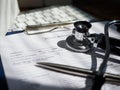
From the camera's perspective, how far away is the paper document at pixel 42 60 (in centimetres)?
35

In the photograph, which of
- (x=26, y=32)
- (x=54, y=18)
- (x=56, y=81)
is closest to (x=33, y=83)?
(x=56, y=81)

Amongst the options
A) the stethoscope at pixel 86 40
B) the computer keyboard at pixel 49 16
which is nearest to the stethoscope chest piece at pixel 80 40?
the stethoscope at pixel 86 40

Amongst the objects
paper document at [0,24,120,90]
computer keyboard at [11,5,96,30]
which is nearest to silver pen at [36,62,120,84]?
paper document at [0,24,120,90]

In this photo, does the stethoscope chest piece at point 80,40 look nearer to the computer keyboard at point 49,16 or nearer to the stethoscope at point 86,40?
the stethoscope at point 86,40

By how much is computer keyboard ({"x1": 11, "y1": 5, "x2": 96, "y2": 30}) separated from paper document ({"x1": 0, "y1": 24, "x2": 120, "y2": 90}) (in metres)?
0.09

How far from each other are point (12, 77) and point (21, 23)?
0.22m

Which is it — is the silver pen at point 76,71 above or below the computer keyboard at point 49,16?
below

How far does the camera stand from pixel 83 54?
0.42 metres

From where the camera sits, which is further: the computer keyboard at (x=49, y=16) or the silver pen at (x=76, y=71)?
the computer keyboard at (x=49, y=16)

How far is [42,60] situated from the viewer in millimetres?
399

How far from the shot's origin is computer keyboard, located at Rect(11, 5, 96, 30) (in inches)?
22.1

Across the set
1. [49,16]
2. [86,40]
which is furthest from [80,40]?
[49,16]

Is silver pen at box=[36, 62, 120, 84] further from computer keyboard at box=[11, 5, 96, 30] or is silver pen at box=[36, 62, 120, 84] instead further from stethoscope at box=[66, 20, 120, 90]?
computer keyboard at box=[11, 5, 96, 30]

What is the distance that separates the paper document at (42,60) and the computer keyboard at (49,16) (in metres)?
0.09
